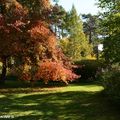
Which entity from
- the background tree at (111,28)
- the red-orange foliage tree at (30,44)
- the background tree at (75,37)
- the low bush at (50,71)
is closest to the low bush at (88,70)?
the red-orange foliage tree at (30,44)

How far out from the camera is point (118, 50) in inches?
691

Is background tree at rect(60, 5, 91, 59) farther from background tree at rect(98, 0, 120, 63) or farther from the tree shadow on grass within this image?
the tree shadow on grass

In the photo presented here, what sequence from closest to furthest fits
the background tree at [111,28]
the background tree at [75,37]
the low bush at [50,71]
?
the background tree at [111,28] < the low bush at [50,71] < the background tree at [75,37]

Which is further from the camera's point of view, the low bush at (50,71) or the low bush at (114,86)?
the low bush at (50,71)

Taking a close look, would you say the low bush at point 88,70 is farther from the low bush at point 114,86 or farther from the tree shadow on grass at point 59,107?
the low bush at point 114,86

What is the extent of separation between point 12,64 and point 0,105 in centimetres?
831

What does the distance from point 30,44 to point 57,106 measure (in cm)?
713

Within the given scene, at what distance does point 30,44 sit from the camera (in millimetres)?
22219

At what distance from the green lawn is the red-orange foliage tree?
2426 millimetres

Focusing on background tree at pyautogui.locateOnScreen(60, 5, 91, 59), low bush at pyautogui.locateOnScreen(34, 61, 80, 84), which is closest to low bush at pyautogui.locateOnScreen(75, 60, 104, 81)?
low bush at pyautogui.locateOnScreen(34, 61, 80, 84)

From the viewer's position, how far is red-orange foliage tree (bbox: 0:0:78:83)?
70.9 feet

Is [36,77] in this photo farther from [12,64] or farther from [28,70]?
[12,64]

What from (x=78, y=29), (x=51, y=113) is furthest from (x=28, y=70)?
(x=78, y=29)

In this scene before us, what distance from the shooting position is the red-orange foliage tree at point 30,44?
21.6m
